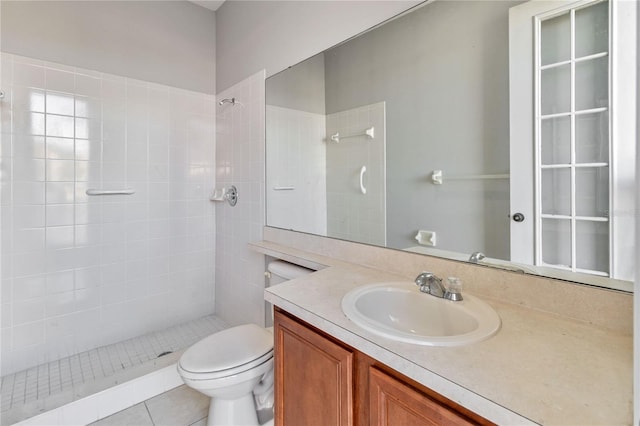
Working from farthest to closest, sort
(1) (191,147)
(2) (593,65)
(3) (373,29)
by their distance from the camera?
(1) (191,147)
(3) (373,29)
(2) (593,65)

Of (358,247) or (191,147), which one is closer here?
(358,247)

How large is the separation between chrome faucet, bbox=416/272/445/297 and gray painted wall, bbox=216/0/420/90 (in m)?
1.10

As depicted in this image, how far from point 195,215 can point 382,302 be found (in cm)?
191

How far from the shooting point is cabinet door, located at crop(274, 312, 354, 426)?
2.50ft

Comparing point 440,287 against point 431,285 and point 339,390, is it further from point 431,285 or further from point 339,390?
point 339,390

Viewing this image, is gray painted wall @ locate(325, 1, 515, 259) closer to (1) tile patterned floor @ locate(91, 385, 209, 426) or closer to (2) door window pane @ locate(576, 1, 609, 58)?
(2) door window pane @ locate(576, 1, 609, 58)

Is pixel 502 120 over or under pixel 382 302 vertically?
over

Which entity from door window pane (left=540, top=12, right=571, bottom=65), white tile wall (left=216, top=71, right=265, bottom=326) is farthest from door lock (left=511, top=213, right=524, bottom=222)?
white tile wall (left=216, top=71, right=265, bottom=326)

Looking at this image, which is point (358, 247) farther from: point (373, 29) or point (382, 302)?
point (373, 29)

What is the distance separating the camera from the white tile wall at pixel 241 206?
2012mm

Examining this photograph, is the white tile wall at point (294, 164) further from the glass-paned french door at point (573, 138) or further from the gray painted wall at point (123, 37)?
the glass-paned french door at point (573, 138)

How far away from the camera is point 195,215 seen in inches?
95.5

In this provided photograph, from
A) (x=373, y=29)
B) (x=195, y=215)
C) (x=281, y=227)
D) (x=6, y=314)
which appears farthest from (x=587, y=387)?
(x=6, y=314)

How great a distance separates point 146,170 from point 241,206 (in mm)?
755
